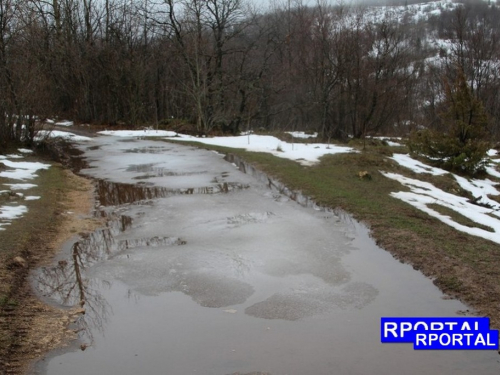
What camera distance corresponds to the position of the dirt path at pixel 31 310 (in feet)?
12.9

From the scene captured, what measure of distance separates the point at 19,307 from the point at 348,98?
2775 centimetres

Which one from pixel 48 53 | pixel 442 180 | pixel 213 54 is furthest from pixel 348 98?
pixel 48 53

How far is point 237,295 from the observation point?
5117 mm

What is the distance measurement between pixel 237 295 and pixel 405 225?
143 inches

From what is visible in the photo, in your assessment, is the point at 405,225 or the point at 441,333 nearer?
the point at 441,333

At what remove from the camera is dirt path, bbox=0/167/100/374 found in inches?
155

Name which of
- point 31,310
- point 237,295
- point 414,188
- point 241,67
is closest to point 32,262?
point 31,310

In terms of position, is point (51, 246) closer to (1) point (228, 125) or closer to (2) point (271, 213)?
(2) point (271, 213)

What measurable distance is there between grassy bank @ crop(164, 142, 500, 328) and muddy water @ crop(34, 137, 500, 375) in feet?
0.93

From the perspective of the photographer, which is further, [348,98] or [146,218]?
[348,98]

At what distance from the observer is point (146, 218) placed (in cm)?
809

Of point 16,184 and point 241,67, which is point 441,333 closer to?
point 16,184

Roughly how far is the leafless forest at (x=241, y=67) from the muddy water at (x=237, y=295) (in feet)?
62.7

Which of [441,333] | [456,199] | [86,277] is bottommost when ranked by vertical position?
[441,333]
